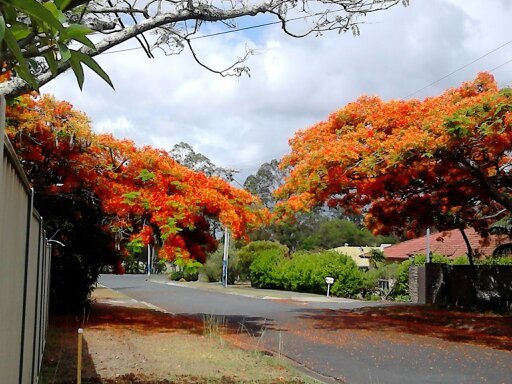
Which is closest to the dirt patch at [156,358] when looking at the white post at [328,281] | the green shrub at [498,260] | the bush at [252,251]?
the green shrub at [498,260]

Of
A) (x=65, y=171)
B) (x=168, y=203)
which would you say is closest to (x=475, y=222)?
(x=168, y=203)

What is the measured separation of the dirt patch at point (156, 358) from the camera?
30.0 feet

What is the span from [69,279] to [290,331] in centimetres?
663

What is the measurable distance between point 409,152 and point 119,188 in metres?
6.58

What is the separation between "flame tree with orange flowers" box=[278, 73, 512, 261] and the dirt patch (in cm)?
468

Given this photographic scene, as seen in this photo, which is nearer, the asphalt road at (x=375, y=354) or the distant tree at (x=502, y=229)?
the asphalt road at (x=375, y=354)

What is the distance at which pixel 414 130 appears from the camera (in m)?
15.1

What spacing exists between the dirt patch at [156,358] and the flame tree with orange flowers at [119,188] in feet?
6.20

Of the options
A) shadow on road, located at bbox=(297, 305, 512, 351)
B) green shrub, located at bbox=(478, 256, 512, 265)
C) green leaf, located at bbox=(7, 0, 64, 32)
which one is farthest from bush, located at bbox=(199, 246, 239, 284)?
green leaf, located at bbox=(7, 0, 64, 32)

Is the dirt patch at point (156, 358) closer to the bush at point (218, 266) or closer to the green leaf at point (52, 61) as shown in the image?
the green leaf at point (52, 61)

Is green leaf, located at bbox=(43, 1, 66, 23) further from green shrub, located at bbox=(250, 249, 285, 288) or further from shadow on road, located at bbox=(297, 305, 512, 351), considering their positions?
green shrub, located at bbox=(250, 249, 285, 288)

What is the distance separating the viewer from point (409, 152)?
14555 millimetres

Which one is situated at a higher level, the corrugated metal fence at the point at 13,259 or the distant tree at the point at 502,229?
the distant tree at the point at 502,229

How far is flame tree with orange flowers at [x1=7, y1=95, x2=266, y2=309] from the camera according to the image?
546 inches
